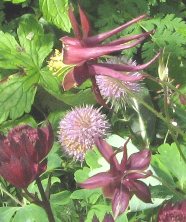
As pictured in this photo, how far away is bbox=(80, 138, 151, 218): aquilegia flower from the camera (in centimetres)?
118

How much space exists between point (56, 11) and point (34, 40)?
19 cm

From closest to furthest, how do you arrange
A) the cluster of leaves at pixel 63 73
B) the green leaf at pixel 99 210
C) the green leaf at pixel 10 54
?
the green leaf at pixel 99 210 → the cluster of leaves at pixel 63 73 → the green leaf at pixel 10 54

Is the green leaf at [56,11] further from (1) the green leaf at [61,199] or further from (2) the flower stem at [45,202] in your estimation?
(2) the flower stem at [45,202]

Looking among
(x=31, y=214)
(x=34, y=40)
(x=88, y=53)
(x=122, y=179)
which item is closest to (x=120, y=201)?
(x=122, y=179)

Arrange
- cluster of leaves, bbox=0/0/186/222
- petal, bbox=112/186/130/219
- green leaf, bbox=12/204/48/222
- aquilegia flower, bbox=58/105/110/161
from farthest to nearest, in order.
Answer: cluster of leaves, bbox=0/0/186/222 < aquilegia flower, bbox=58/105/110/161 < green leaf, bbox=12/204/48/222 < petal, bbox=112/186/130/219

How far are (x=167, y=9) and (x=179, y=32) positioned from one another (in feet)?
0.92

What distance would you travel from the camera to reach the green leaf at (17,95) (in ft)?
7.07

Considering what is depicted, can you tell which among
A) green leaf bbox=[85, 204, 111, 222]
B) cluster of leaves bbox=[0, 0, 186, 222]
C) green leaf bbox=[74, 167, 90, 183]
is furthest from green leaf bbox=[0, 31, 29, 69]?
green leaf bbox=[85, 204, 111, 222]

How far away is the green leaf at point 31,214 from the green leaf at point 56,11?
733 millimetres

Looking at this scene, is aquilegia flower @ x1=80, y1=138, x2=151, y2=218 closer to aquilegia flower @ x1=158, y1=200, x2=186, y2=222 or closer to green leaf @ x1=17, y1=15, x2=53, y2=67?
aquilegia flower @ x1=158, y1=200, x2=186, y2=222

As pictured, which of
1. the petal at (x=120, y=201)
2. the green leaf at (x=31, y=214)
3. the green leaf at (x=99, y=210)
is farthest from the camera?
the green leaf at (x=99, y=210)

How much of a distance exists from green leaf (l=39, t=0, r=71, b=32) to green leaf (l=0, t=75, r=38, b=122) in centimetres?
20

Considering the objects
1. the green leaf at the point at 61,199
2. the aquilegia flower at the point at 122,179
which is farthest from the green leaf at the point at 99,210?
the aquilegia flower at the point at 122,179

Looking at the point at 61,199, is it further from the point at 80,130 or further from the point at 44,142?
the point at 44,142
